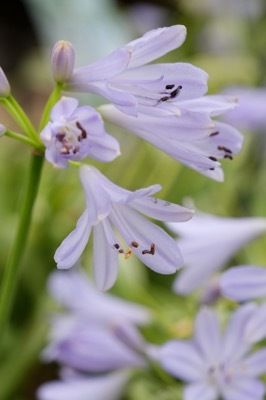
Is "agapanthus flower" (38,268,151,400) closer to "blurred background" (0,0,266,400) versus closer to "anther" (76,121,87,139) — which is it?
"blurred background" (0,0,266,400)

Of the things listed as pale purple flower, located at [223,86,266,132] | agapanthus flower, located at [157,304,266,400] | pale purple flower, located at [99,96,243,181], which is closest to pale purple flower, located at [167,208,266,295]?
agapanthus flower, located at [157,304,266,400]

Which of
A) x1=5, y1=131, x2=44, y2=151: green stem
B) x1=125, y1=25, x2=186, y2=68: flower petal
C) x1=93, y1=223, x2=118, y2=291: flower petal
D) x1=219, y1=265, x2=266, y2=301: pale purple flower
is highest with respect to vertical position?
x1=125, y1=25, x2=186, y2=68: flower petal

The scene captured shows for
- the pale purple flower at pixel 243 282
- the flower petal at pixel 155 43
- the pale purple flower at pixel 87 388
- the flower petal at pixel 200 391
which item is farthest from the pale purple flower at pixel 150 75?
the pale purple flower at pixel 87 388

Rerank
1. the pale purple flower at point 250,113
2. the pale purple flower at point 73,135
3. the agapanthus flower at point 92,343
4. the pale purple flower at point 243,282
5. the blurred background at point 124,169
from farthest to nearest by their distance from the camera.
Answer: the blurred background at point 124,169 → the pale purple flower at point 250,113 → the agapanthus flower at point 92,343 → the pale purple flower at point 243,282 → the pale purple flower at point 73,135

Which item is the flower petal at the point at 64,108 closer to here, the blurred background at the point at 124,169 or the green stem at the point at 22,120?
the green stem at the point at 22,120

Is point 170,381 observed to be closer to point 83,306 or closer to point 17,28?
point 83,306

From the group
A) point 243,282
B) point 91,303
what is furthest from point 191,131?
point 91,303
